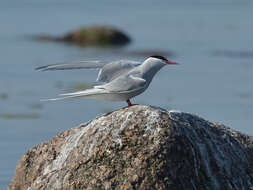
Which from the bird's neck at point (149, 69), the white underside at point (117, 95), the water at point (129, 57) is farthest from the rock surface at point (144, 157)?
the water at point (129, 57)

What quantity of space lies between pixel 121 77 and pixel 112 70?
0.73 ft

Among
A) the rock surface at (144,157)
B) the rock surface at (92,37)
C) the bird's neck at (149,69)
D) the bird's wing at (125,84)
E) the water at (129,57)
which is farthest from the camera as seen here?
the rock surface at (92,37)

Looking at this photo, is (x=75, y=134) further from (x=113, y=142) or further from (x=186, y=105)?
(x=186, y=105)

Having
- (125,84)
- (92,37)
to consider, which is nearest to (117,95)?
(125,84)

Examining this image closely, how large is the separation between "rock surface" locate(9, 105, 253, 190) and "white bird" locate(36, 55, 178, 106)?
0.93ft

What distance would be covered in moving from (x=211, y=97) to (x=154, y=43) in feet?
38.5

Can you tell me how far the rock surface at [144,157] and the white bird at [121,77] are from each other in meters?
0.28

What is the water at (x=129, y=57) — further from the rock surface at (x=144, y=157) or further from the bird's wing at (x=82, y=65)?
the rock surface at (x=144, y=157)

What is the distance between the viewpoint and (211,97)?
16.9 m

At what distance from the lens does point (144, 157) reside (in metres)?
6.98

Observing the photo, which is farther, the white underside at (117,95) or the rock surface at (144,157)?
the white underside at (117,95)

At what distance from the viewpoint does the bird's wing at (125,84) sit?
298 inches

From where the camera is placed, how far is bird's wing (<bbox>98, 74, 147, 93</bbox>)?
758 centimetres

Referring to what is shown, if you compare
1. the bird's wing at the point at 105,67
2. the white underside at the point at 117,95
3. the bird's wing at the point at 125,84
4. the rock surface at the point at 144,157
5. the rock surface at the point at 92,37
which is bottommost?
the rock surface at the point at 92,37
